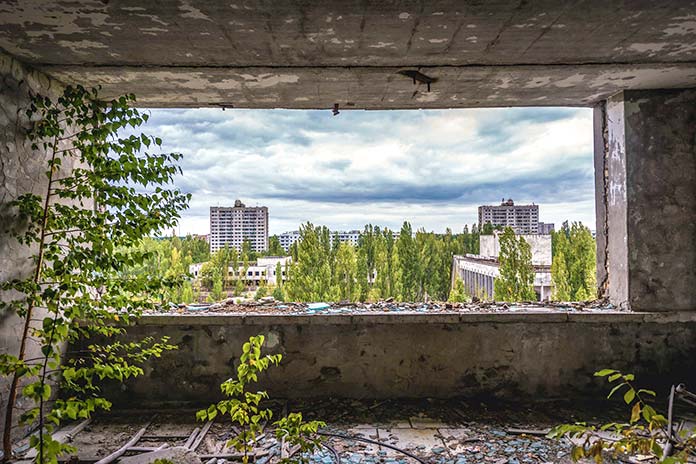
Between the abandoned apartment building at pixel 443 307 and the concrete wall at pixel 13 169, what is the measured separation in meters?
0.01

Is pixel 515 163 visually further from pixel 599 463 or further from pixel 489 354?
pixel 599 463

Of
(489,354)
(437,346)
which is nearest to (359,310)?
(437,346)

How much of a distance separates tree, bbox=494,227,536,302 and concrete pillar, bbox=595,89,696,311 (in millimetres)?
1142

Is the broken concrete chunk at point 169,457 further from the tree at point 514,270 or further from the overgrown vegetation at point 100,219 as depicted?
the tree at point 514,270

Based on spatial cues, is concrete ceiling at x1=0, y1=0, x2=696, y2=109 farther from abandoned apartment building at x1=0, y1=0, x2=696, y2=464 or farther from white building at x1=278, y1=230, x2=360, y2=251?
white building at x1=278, y1=230, x2=360, y2=251

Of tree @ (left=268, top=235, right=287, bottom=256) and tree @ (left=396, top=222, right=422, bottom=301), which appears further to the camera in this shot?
tree @ (left=268, top=235, right=287, bottom=256)

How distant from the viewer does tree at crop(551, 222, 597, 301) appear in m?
4.65

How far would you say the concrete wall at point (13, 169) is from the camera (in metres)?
2.83

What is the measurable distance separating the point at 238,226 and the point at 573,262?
3.89 metres

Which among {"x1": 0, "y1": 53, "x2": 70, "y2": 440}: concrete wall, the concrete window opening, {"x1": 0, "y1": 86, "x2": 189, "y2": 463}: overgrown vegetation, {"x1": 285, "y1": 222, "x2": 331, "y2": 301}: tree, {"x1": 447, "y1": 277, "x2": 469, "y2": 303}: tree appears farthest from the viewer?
{"x1": 285, "y1": 222, "x2": 331, "y2": 301}: tree

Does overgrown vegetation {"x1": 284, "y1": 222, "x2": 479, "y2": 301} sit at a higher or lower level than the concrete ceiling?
lower

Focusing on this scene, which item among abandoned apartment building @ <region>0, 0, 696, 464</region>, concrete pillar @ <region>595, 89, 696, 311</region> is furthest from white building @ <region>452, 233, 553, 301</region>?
concrete pillar @ <region>595, 89, 696, 311</region>

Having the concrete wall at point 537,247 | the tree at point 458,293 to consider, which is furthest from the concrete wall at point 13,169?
the concrete wall at point 537,247

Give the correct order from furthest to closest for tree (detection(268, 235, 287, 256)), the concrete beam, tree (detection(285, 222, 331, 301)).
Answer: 1. tree (detection(268, 235, 287, 256))
2. tree (detection(285, 222, 331, 301))
3. the concrete beam
